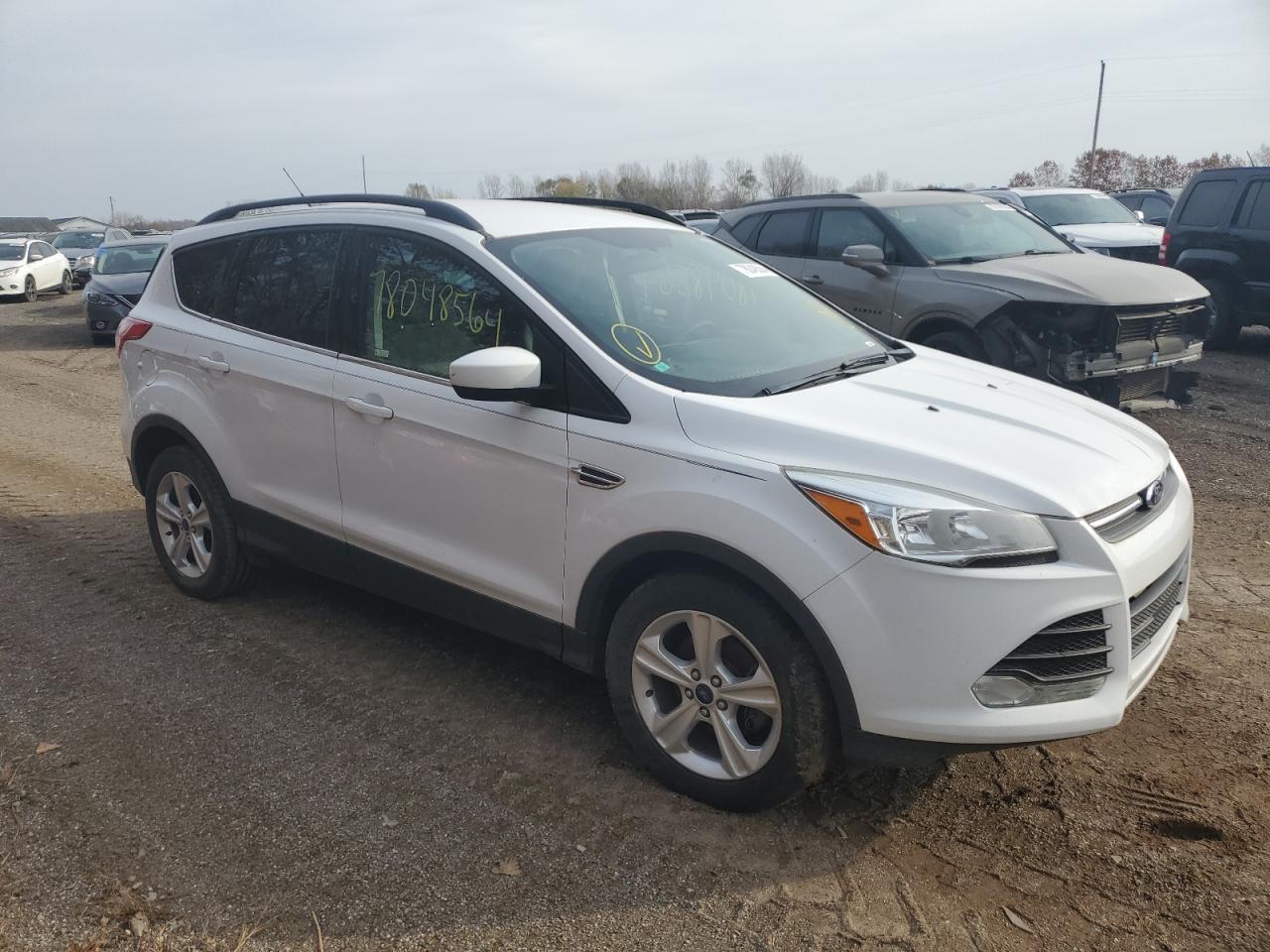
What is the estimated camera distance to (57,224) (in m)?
66.8

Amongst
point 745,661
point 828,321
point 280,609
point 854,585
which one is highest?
point 828,321

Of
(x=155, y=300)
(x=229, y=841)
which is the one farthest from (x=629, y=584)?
(x=155, y=300)

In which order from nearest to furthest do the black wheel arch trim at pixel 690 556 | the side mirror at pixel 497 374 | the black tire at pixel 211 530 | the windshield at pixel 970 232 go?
1. the black wheel arch trim at pixel 690 556
2. the side mirror at pixel 497 374
3. the black tire at pixel 211 530
4. the windshield at pixel 970 232

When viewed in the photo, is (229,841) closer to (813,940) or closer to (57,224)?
(813,940)

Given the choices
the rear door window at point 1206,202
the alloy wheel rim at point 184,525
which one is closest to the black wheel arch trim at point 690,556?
the alloy wheel rim at point 184,525

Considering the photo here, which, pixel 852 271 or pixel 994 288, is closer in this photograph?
pixel 994 288

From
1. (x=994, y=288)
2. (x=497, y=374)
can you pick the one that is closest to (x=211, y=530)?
(x=497, y=374)

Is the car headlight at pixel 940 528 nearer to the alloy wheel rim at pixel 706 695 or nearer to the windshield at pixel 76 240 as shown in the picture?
the alloy wheel rim at pixel 706 695

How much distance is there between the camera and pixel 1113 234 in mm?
13359

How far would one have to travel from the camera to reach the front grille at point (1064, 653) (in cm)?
279

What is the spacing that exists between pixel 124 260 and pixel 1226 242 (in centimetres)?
1549

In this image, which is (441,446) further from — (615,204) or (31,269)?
(31,269)

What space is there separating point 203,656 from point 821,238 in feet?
20.7

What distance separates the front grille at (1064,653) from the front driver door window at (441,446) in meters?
1.48
